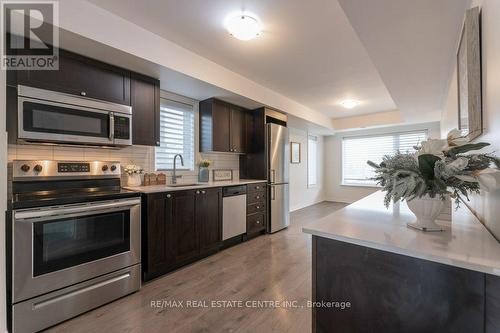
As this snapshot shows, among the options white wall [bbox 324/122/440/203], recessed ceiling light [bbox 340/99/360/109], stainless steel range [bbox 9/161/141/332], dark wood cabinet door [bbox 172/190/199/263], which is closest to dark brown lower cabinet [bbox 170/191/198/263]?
dark wood cabinet door [bbox 172/190/199/263]

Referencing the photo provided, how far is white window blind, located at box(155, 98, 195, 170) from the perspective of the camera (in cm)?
307

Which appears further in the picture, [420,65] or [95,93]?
[420,65]

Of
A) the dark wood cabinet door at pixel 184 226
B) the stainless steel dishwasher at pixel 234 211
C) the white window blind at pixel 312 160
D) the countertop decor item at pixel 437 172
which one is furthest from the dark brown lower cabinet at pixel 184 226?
the white window blind at pixel 312 160

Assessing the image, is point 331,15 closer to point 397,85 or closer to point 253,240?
point 397,85

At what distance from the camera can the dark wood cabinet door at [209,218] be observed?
273 centimetres

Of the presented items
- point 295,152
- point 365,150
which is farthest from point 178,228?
point 365,150

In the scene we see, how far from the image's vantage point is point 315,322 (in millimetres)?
1050

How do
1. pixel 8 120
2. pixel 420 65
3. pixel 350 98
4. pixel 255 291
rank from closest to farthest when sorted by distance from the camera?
pixel 8 120
pixel 255 291
pixel 420 65
pixel 350 98

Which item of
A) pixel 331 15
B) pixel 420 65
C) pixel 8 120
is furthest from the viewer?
pixel 420 65

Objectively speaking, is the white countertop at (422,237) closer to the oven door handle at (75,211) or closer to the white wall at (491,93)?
the white wall at (491,93)

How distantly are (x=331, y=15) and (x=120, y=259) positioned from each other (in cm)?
287

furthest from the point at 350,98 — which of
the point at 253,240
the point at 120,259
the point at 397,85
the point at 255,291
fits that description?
the point at 120,259

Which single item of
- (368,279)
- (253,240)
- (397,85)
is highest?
(397,85)

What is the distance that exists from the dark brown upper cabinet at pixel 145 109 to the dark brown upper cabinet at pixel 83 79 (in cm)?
9
